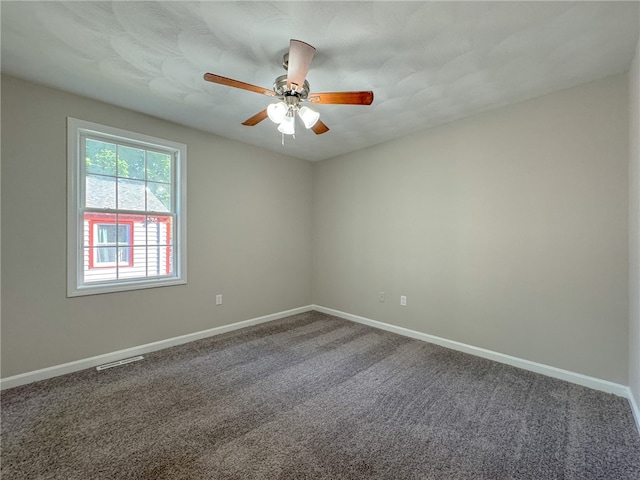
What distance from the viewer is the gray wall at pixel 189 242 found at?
2.32m

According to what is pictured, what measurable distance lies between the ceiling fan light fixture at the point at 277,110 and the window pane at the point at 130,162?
6.19 feet

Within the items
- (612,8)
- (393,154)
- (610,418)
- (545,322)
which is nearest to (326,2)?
(612,8)

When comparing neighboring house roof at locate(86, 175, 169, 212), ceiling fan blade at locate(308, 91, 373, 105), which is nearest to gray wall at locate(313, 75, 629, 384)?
ceiling fan blade at locate(308, 91, 373, 105)

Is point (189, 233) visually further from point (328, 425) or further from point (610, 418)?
point (610, 418)

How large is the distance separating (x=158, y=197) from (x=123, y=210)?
1.24 feet

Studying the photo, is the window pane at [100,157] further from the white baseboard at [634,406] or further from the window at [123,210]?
the white baseboard at [634,406]

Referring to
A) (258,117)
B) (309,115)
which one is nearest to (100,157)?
(258,117)

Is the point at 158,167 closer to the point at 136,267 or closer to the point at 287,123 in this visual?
the point at 136,267

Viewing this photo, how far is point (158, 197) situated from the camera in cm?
315

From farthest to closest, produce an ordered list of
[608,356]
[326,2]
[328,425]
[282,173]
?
[282,173] → [608,356] → [328,425] → [326,2]

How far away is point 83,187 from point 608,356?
4.75 meters

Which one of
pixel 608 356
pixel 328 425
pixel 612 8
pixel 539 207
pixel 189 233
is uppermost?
pixel 612 8

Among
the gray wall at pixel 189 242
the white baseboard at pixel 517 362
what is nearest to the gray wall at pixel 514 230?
the white baseboard at pixel 517 362

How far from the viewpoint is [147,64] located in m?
2.09
